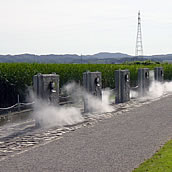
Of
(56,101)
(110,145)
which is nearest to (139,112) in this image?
(56,101)

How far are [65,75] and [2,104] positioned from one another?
6416 mm

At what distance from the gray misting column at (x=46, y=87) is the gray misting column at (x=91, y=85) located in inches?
147

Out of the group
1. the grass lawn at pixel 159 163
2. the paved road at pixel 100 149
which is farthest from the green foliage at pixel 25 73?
the grass lawn at pixel 159 163

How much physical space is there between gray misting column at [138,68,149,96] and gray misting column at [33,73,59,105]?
45.4 ft

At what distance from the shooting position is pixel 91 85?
20.2 metres

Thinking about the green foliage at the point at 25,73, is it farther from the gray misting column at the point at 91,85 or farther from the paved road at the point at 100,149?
the paved road at the point at 100,149

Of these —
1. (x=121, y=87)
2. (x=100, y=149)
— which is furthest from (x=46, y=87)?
(x=121, y=87)

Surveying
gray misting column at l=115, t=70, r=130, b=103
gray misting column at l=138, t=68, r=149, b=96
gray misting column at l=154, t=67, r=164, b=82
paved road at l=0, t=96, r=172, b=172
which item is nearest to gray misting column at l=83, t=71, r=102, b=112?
gray misting column at l=115, t=70, r=130, b=103

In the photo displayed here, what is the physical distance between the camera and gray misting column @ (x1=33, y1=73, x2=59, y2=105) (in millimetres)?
15062

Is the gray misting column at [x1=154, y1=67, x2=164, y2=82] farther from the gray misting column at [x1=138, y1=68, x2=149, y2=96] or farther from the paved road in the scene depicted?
the paved road

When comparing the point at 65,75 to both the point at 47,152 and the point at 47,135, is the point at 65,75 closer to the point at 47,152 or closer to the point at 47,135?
the point at 47,135

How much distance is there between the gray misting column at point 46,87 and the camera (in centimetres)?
1506

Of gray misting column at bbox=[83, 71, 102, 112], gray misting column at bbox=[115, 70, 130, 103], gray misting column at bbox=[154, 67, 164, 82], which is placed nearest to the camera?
gray misting column at bbox=[83, 71, 102, 112]

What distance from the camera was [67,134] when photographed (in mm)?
13047
